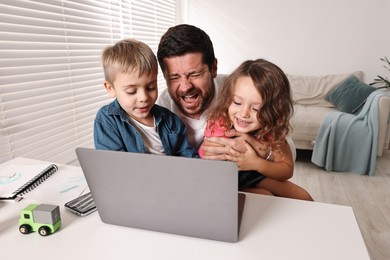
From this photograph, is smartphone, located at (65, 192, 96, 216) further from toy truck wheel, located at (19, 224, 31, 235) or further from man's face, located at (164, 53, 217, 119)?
man's face, located at (164, 53, 217, 119)

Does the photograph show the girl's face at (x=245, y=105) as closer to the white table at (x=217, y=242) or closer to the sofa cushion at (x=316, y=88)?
the white table at (x=217, y=242)

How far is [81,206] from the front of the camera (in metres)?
0.76

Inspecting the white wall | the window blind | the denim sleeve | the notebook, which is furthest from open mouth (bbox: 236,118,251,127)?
the white wall

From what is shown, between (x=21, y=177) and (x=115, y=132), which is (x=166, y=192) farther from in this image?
(x=21, y=177)

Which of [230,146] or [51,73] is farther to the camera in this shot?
[51,73]

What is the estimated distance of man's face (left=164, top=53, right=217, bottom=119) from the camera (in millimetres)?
1159

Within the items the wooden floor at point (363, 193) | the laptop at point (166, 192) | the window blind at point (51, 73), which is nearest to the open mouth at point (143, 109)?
the laptop at point (166, 192)

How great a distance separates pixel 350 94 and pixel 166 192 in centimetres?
303

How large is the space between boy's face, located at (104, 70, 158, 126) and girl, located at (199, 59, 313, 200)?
25 centimetres

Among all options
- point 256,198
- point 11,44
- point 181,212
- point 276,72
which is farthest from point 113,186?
point 11,44

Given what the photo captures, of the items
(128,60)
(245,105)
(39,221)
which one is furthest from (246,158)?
(39,221)

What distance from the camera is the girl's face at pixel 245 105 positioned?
97cm

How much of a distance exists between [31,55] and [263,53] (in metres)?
2.95

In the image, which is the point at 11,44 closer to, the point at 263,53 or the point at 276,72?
the point at 276,72
